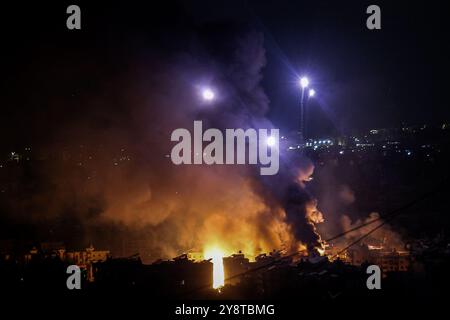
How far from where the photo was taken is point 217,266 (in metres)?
22.7

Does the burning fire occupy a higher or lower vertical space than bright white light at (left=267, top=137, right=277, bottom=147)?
lower

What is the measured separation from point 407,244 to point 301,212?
746 cm

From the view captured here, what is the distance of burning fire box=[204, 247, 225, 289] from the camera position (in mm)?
20595

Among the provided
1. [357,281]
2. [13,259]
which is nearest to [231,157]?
[357,281]

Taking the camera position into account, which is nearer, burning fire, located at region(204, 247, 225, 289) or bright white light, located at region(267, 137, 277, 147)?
burning fire, located at region(204, 247, 225, 289)

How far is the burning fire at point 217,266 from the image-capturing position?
2060 centimetres

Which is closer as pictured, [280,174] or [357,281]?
[357,281]

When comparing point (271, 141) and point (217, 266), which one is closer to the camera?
point (217, 266)

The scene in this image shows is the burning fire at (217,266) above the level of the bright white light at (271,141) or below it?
below

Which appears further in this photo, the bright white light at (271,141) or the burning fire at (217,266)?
the bright white light at (271,141)

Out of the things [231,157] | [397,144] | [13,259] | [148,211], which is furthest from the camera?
[397,144]
